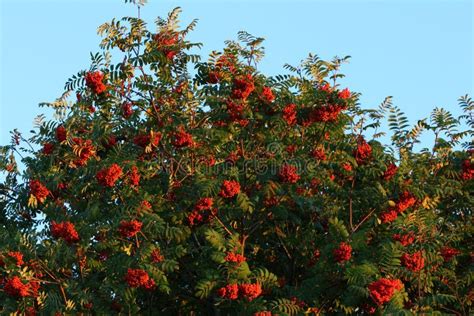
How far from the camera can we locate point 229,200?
43.0 feet

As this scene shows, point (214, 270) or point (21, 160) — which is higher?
point (21, 160)

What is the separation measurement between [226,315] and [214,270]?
1.19 m

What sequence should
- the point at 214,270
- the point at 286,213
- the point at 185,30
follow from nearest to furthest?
the point at 214,270 → the point at 286,213 → the point at 185,30

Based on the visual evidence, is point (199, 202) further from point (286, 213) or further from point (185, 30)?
point (185, 30)

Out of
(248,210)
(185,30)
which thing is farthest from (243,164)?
(185,30)

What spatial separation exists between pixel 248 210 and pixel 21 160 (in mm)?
4068

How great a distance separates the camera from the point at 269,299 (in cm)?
1299

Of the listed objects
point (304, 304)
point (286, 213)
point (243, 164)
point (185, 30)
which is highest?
point (185, 30)

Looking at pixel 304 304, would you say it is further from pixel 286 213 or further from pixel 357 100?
pixel 357 100

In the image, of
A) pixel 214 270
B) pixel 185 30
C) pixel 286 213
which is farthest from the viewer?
pixel 185 30

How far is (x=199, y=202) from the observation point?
12.3 meters

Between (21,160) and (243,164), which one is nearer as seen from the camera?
(243,164)

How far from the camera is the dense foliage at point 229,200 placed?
12133 millimetres

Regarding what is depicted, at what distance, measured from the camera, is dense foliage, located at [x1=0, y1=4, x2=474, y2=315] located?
12.1m
